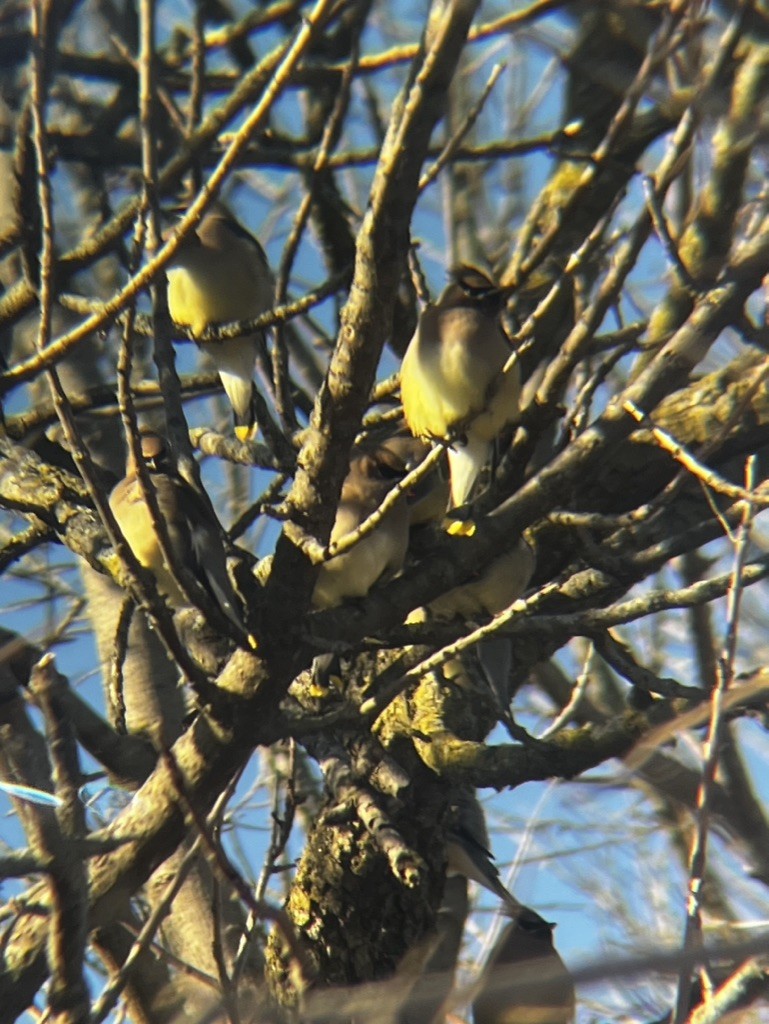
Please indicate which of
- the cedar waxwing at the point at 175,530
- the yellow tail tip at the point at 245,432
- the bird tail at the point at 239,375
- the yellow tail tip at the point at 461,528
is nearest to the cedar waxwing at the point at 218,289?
the bird tail at the point at 239,375

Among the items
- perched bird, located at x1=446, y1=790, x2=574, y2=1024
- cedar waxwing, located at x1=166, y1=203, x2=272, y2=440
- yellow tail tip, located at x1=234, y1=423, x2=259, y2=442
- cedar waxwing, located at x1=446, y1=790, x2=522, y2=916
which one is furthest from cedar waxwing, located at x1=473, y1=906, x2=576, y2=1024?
cedar waxwing, located at x1=166, y1=203, x2=272, y2=440

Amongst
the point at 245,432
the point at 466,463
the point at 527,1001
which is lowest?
the point at 527,1001

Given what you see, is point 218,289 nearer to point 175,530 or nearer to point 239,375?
point 239,375

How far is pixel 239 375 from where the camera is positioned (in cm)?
457

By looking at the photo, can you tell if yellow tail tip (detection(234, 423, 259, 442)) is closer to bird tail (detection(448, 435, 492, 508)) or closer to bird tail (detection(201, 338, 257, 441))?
bird tail (detection(201, 338, 257, 441))

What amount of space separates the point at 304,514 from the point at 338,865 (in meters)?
1.23

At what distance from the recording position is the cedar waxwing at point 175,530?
10.7 feet

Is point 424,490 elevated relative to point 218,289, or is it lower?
lower

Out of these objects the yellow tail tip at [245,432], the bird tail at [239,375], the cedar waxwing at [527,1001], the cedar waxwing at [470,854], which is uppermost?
the bird tail at [239,375]

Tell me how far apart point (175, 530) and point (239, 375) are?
892 millimetres

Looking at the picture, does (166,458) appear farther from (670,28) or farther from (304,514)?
(670,28)

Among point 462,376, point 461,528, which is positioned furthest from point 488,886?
point 462,376

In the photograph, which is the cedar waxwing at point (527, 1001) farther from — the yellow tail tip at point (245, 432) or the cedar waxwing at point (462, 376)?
the yellow tail tip at point (245, 432)

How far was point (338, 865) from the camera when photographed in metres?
3.79
